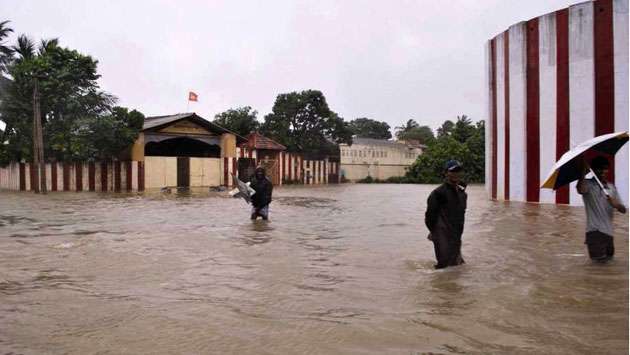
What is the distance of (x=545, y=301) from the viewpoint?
5523mm

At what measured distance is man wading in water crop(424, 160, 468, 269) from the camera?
6.79 metres

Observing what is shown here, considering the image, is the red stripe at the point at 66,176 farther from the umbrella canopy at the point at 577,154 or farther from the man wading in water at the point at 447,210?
the umbrella canopy at the point at 577,154

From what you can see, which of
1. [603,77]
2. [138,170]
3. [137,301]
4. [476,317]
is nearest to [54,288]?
[137,301]

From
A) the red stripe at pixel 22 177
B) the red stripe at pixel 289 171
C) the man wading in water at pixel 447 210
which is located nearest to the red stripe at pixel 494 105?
the man wading in water at pixel 447 210

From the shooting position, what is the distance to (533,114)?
19.1m

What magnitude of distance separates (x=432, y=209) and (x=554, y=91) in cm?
1350

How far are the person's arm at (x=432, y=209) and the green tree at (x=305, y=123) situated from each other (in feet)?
140

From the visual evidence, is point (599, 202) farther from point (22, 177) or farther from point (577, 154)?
point (22, 177)

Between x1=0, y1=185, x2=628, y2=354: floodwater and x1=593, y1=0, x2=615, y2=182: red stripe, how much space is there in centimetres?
737

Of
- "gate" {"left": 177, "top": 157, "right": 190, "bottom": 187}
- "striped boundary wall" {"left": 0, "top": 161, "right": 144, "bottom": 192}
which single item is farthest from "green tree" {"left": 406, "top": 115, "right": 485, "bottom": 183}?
"striped boundary wall" {"left": 0, "top": 161, "right": 144, "bottom": 192}

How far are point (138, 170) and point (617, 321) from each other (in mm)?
30381

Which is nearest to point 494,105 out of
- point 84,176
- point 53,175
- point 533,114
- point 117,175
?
point 533,114

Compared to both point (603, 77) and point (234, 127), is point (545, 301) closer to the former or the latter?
point (603, 77)

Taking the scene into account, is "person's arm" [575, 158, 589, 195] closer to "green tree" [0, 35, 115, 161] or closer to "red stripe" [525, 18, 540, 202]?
"red stripe" [525, 18, 540, 202]
